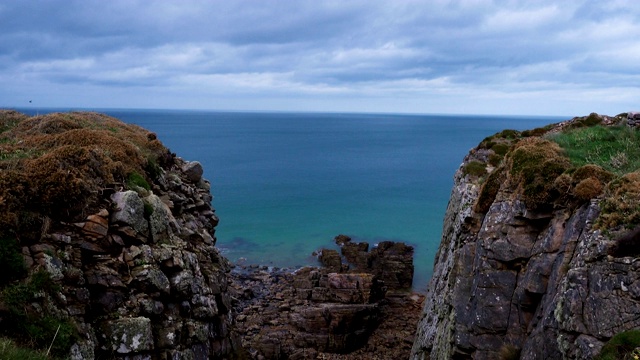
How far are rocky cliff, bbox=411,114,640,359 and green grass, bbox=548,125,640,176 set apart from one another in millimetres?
210

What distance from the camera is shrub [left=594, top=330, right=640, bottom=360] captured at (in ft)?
40.9

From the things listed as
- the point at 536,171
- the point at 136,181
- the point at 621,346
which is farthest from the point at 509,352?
the point at 136,181

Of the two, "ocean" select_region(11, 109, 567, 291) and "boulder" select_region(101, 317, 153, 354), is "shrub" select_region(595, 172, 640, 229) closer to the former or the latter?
"boulder" select_region(101, 317, 153, 354)

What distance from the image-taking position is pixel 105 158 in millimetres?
21047

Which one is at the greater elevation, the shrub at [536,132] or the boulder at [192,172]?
the shrub at [536,132]

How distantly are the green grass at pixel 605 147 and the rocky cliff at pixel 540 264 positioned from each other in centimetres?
21

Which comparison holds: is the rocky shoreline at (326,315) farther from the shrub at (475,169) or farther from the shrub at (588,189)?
the shrub at (588,189)

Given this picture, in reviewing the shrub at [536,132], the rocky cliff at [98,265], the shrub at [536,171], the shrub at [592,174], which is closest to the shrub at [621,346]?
the shrub at [592,174]

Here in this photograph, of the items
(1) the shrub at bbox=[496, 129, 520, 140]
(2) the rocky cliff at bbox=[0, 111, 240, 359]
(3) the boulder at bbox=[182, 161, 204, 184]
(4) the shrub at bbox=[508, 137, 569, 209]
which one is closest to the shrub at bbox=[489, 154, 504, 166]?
(1) the shrub at bbox=[496, 129, 520, 140]

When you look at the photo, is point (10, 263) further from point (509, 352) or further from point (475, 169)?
point (475, 169)

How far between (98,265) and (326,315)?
78.7 feet

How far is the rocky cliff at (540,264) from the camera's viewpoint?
14.6 metres

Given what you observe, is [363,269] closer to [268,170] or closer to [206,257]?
[206,257]

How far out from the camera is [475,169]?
30.3 meters
